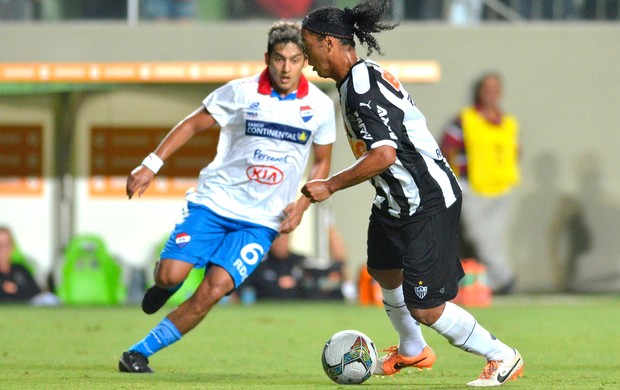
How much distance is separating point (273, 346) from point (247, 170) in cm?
234

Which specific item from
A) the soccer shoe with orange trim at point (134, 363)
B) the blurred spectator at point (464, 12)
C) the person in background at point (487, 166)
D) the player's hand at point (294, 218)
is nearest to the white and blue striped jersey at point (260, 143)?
the player's hand at point (294, 218)

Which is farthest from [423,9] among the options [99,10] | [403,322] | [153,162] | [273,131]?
[403,322]

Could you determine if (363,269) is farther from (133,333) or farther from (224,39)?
(133,333)

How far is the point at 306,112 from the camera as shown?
8.98 metres

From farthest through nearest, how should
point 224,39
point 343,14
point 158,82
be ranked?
1. point 224,39
2. point 158,82
3. point 343,14

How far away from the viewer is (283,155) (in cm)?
902

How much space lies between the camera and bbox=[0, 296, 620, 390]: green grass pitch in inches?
311

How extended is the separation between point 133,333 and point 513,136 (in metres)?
7.03

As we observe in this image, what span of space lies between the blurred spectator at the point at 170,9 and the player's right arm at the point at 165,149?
894 centimetres

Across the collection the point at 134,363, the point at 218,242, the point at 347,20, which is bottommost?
the point at 134,363

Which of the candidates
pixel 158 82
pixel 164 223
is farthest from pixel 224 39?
pixel 164 223

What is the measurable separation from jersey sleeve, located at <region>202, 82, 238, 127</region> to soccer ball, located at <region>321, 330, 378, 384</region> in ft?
6.49

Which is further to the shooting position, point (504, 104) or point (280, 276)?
point (504, 104)

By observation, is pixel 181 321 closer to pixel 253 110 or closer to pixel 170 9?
pixel 253 110
